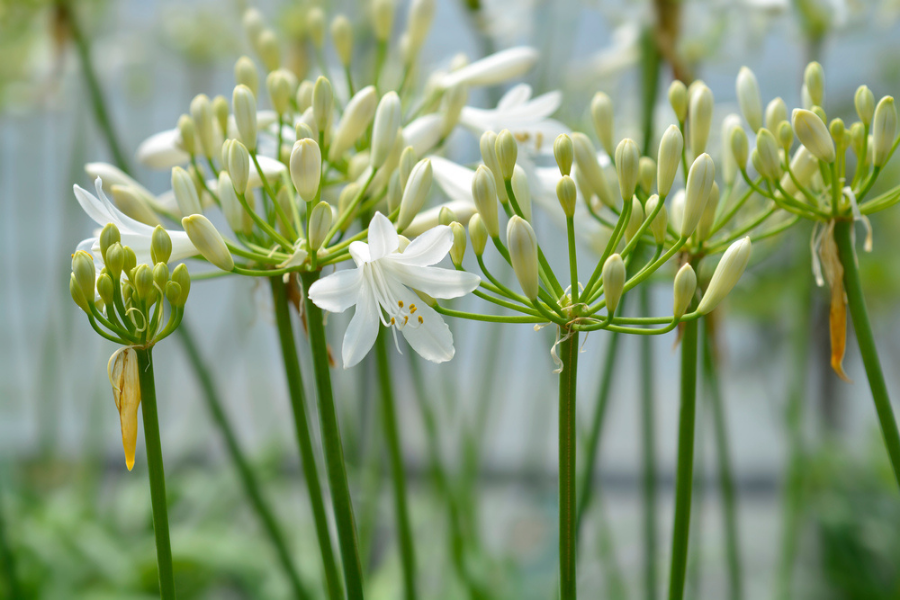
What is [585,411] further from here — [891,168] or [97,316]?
[97,316]

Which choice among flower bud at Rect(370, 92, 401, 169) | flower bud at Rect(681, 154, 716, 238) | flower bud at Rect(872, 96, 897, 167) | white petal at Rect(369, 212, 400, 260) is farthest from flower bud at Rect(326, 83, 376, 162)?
flower bud at Rect(872, 96, 897, 167)

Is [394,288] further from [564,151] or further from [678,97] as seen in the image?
[678,97]

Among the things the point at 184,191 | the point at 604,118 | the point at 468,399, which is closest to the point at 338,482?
the point at 184,191

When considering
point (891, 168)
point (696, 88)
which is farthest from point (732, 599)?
point (891, 168)

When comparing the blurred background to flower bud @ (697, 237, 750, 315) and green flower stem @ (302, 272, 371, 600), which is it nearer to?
green flower stem @ (302, 272, 371, 600)

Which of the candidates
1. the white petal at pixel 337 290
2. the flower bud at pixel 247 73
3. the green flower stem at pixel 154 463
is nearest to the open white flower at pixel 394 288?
the white petal at pixel 337 290
